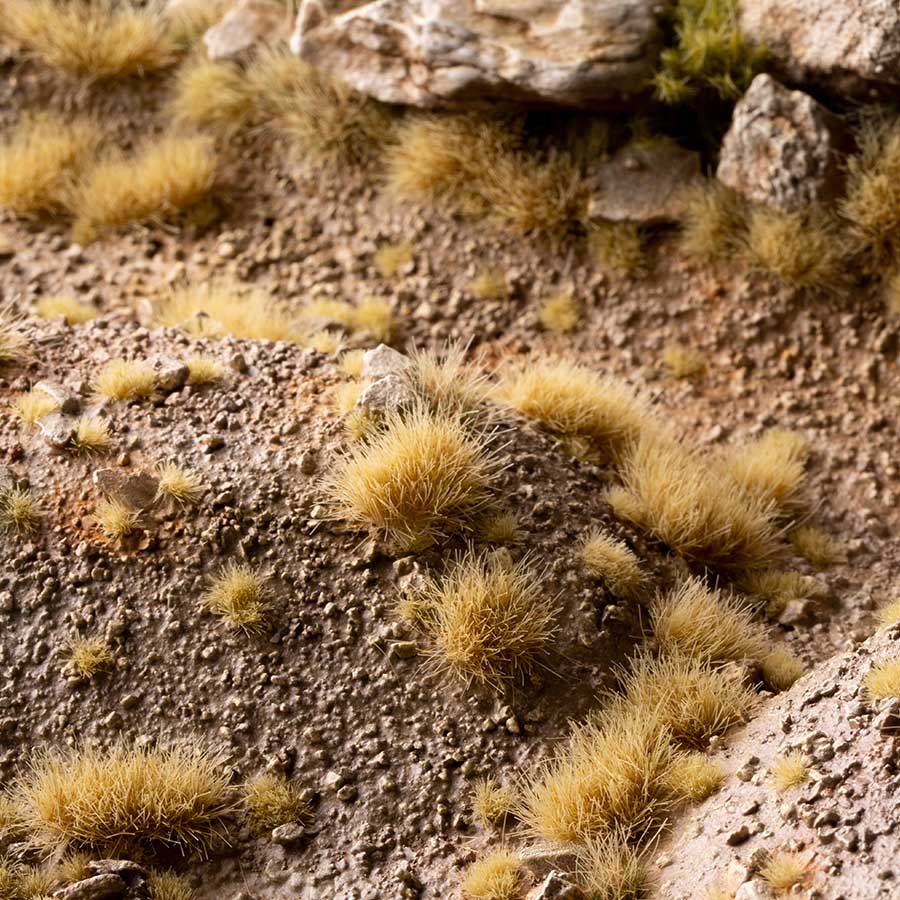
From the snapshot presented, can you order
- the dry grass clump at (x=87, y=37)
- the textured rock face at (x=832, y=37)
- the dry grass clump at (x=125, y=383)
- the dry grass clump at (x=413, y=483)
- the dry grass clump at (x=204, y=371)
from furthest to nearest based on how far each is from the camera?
1. the dry grass clump at (x=87, y=37)
2. the textured rock face at (x=832, y=37)
3. the dry grass clump at (x=204, y=371)
4. the dry grass clump at (x=125, y=383)
5. the dry grass clump at (x=413, y=483)

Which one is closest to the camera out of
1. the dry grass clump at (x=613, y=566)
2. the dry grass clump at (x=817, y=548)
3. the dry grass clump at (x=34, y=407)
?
the dry grass clump at (x=613, y=566)

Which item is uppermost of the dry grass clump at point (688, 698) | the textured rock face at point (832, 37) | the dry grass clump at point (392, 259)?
the textured rock face at point (832, 37)

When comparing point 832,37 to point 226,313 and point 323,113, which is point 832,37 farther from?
point 226,313

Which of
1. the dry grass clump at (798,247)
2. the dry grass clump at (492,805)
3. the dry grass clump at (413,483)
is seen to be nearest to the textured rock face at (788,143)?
the dry grass clump at (798,247)

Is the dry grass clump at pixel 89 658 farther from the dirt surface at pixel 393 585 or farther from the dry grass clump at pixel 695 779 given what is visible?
the dry grass clump at pixel 695 779

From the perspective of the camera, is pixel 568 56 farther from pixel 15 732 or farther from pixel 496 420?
pixel 15 732

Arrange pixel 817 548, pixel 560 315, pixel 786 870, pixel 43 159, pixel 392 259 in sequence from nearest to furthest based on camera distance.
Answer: pixel 786 870 → pixel 817 548 → pixel 560 315 → pixel 392 259 → pixel 43 159

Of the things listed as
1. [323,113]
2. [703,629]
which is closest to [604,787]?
[703,629]

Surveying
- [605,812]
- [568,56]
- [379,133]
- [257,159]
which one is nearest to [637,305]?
[568,56]
